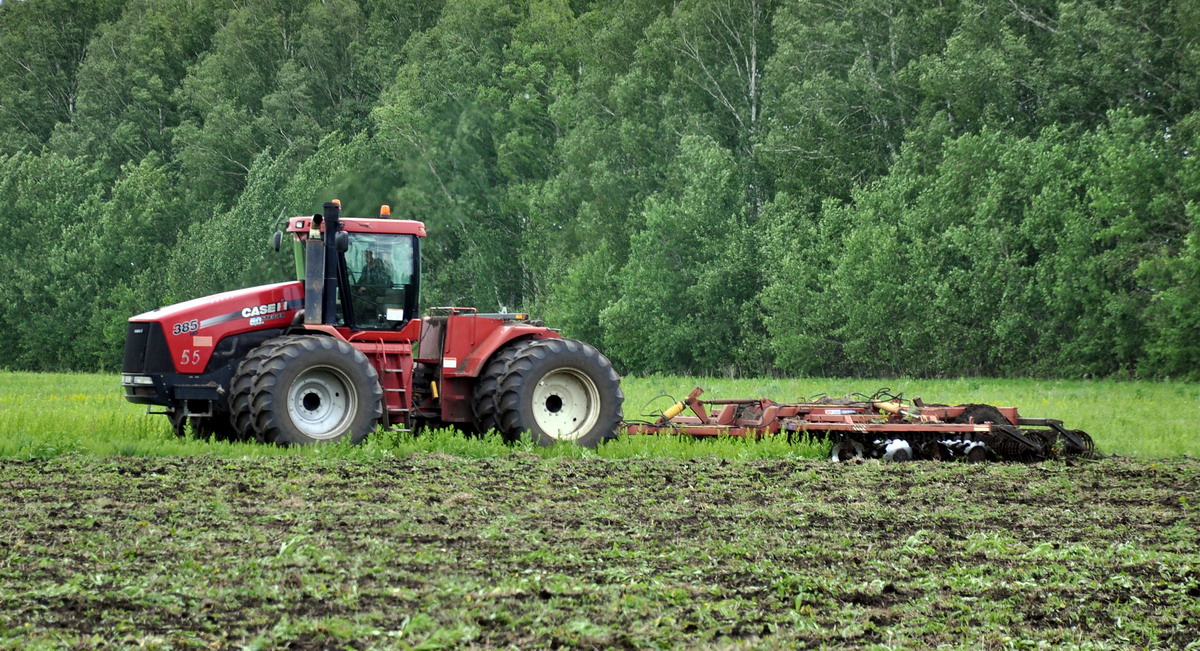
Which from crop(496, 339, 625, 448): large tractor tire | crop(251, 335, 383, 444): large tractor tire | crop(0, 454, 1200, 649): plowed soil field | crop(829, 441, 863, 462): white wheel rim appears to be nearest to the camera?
crop(0, 454, 1200, 649): plowed soil field

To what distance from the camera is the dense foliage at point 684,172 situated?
3762cm

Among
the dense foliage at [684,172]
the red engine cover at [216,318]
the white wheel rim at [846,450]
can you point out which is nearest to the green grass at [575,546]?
the white wheel rim at [846,450]

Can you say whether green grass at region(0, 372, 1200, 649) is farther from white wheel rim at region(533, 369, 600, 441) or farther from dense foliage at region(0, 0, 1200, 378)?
dense foliage at region(0, 0, 1200, 378)

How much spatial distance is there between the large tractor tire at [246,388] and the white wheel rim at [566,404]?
2.81 metres

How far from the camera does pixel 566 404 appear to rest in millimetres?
15352

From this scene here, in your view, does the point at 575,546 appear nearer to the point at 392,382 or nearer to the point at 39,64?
the point at 392,382

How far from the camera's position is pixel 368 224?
609 inches

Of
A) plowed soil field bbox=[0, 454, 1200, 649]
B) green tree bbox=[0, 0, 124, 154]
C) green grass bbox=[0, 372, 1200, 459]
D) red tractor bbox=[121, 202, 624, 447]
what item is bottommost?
plowed soil field bbox=[0, 454, 1200, 649]

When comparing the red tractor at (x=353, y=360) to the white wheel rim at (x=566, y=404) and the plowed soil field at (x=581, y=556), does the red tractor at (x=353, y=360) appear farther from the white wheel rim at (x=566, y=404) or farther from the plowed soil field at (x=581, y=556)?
the plowed soil field at (x=581, y=556)

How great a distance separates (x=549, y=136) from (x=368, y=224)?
43611mm

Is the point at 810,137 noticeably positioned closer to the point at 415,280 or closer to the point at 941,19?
the point at 941,19

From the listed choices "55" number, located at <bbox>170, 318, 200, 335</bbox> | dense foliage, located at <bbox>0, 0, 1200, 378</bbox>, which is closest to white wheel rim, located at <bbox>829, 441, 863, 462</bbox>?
"55" number, located at <bbox>170, 318, 200, 335</bbox>

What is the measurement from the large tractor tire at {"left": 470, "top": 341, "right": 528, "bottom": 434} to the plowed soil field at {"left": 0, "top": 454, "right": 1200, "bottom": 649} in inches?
69.3

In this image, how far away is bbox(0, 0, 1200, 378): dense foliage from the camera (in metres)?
37.6
